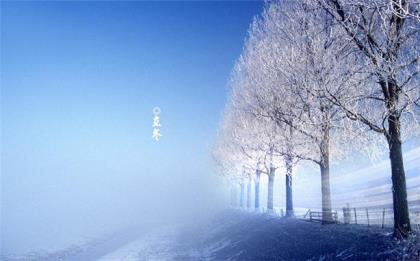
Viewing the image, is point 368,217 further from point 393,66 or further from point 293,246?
point 393,66

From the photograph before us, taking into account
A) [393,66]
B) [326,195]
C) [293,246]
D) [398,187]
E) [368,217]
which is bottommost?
[293,246]

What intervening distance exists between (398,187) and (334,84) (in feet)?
15.7

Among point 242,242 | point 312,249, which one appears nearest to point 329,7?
point 312,249

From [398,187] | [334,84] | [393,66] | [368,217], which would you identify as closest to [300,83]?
[334,84]

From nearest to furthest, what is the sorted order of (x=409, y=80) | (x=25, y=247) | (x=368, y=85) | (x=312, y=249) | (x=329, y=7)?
(x=409, y=80)
(x=329, y=7)
(x=312, y=249)
(x=368, y=85)
(x=25, y=247)

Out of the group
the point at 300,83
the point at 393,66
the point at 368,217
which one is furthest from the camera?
the point at 368,217

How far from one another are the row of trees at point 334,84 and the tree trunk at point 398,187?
1.1 inches

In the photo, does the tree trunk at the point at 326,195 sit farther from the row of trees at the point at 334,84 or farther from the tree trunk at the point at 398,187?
the tree trunk at the point at 398,187

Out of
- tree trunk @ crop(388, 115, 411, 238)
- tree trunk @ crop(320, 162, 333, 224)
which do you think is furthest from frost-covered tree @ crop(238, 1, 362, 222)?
tree trunk @ crop(388, 115, 411, 238)

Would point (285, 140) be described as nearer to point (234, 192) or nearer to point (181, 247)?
point (181, 247)

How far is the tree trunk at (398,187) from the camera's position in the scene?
10.5 metres

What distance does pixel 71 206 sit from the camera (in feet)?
265

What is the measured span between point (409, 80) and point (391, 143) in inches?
85.1

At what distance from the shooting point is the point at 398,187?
10.6m
